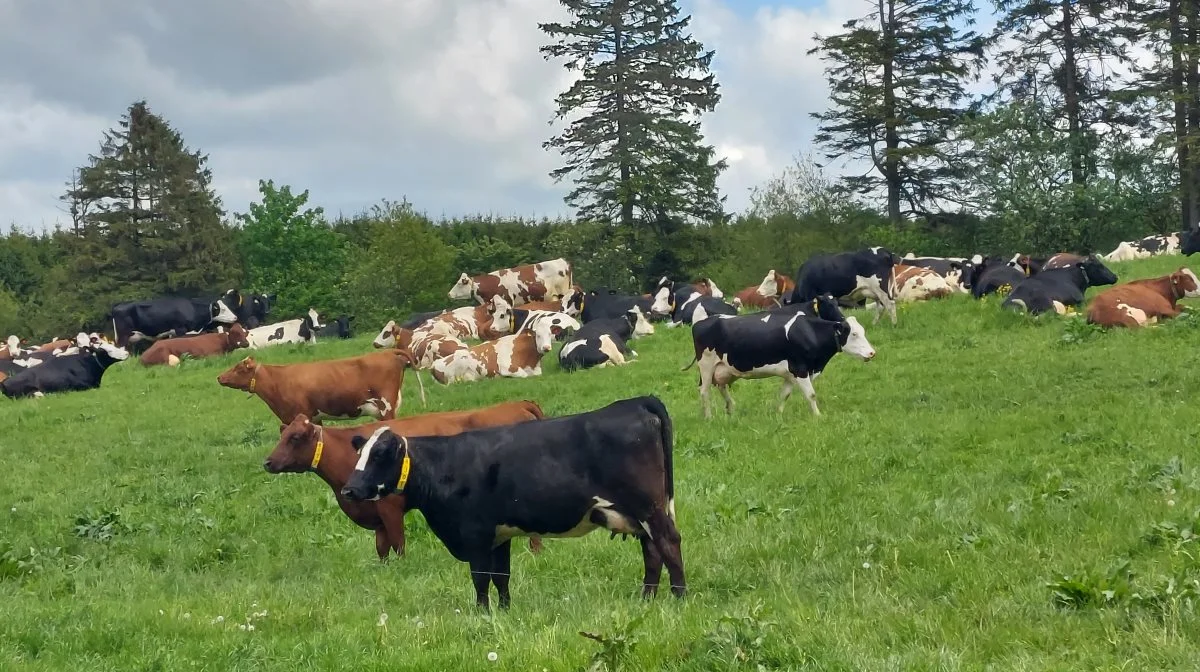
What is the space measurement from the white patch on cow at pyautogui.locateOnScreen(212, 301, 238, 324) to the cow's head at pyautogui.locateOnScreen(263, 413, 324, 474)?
93.3 feet

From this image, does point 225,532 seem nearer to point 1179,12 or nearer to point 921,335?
point 921,335

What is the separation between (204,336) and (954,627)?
28.6m

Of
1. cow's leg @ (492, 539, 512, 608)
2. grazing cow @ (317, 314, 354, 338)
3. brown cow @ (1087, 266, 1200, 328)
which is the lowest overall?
grazing cow @ (317, 314, 354, 338)

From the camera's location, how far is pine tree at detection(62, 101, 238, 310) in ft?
180

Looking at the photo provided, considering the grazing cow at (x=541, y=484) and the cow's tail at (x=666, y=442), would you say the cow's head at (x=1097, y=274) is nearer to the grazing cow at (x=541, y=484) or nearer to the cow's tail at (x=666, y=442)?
the cow's tail at (x=666, y=442)

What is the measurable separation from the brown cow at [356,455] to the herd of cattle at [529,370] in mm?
15

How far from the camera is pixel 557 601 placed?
23.2 feet

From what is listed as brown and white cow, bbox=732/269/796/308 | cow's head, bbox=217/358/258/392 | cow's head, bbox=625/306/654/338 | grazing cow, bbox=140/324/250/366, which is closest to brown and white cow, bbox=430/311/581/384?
cow's head, bbox=625/306/654/338

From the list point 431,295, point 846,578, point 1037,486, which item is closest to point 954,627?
point 846,578

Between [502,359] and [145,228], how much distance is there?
41434 mm

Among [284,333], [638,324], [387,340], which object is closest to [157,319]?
[284,333]

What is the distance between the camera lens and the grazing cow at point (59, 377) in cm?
2517

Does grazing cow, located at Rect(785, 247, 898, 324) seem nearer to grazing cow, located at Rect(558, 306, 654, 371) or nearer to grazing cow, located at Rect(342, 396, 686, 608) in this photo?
grazing cow, located at Rect(558, 306, 654, 371)

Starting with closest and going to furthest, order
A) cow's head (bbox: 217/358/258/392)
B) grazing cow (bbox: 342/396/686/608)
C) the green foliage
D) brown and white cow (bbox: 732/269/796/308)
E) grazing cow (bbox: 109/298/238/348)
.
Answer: grazing cow (bbox: 342/396/686/608) < cow's head (bbox: 217/358/258/392) < brown and white cow (bbox: 732/269/796/308) < grazing cow (bbox: 109/298/238/348) < the green foliage
